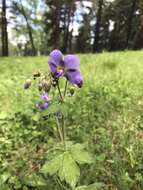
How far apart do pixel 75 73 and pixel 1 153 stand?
170cm

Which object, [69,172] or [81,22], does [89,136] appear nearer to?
[69,172]

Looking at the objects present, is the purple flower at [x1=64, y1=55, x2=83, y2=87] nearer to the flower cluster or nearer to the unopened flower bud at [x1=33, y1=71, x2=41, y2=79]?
the flower cluster

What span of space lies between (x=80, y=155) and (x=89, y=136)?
143 centimetres

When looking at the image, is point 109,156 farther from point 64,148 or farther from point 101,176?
point 64,148

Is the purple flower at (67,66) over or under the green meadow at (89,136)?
over

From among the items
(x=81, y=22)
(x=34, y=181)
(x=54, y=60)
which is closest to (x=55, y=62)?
(x=54, y=60)

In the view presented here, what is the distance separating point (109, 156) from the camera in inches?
119

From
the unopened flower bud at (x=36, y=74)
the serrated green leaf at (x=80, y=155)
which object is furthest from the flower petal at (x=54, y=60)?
the serrated green leaf at (x=80, y=155)

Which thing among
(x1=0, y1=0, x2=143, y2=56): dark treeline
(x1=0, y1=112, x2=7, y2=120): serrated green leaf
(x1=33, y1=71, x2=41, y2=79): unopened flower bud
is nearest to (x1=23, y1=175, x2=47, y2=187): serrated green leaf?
(x1=33, y1=71, x2=41, y2=79): unopened flower bud

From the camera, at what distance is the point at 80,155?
1.97 m

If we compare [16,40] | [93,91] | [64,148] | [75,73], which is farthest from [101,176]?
[16,40]

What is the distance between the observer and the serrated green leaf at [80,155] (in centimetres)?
195

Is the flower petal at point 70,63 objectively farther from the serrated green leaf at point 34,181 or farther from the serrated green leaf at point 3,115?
the serrated green leaf at point 3,115

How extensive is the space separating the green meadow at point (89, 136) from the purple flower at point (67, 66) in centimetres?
18
